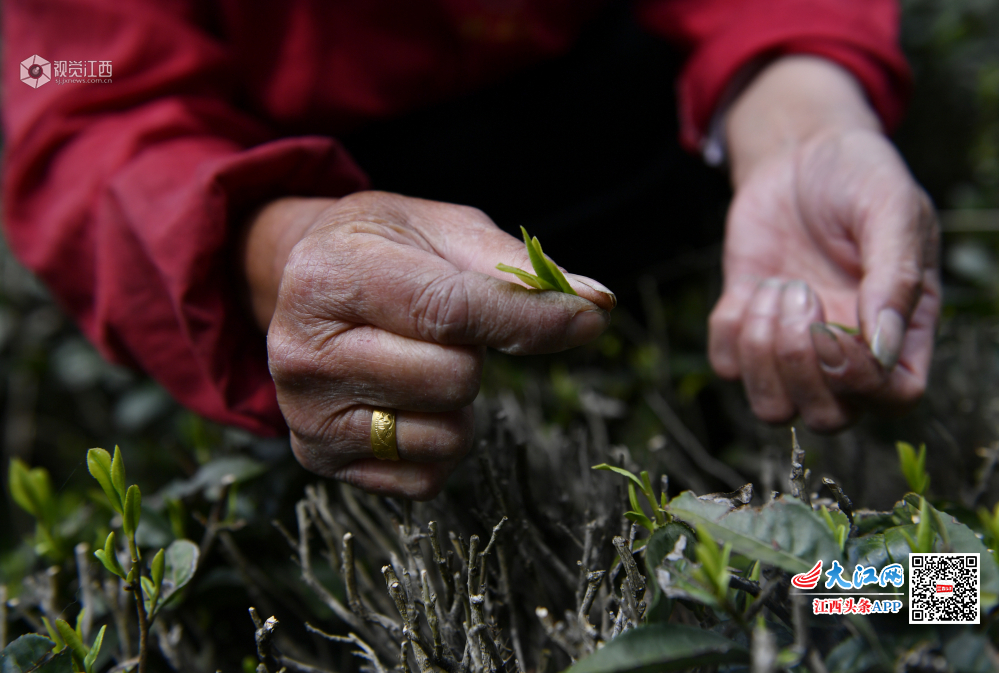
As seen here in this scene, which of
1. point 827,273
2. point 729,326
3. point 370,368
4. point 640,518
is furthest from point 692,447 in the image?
point 370,368

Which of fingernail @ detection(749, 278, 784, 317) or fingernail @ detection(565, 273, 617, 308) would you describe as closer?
fingernail @ detection(565, 273, 617, 308)

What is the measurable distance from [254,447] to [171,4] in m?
0.73

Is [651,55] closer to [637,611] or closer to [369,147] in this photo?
[369,147]

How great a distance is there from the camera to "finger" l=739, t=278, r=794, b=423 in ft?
3.01

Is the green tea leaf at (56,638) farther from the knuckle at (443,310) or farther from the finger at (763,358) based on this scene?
the finger at (763,358)

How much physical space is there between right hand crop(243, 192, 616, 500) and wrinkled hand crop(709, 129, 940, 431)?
1.47ft

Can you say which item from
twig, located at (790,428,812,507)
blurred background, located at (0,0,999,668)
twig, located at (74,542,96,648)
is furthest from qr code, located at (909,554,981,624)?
twig, located at (74,542,96,648)

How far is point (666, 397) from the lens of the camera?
1452 mm

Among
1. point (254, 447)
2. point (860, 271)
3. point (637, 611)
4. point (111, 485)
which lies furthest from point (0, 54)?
point (860, 271)

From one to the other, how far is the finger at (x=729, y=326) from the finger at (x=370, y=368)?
55 centimetres

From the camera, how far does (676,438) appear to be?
1261 millimetres

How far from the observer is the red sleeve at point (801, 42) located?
1140 mm

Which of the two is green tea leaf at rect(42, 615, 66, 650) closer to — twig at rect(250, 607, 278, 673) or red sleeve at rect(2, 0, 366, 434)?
twig at rect(250, 607, 278, 673)

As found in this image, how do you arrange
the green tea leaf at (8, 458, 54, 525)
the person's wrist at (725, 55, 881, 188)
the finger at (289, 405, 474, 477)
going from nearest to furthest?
1. the finger at (289, 405, 474, 477)
2. the green tea leaf at (8, 458, 54, 525)
3. the person's wrist at (725, 55, 881, 188)
